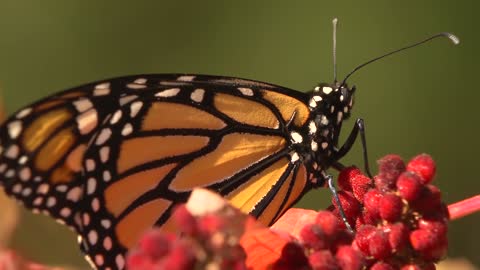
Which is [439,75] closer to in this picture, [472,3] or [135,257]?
[472,3]

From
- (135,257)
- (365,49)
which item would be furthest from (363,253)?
(365,49)

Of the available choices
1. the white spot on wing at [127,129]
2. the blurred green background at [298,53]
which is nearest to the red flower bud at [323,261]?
the white spot on wing at [127,129]

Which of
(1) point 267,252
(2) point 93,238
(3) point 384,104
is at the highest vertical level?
(1) point 267,252

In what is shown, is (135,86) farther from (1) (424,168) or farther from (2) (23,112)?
(1) (424,168)

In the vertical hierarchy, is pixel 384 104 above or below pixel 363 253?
below

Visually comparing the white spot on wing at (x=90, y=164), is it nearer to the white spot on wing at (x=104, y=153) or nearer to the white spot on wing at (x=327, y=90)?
the white spot on wing at (x=104, y=153)

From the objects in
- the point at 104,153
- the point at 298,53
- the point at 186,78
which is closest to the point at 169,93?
the point at 186,78

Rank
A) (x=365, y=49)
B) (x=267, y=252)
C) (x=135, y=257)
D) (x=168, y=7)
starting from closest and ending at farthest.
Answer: (x=135, y=257), (x=267, y=252), (x=365, y=49), (x=168, y=7)
